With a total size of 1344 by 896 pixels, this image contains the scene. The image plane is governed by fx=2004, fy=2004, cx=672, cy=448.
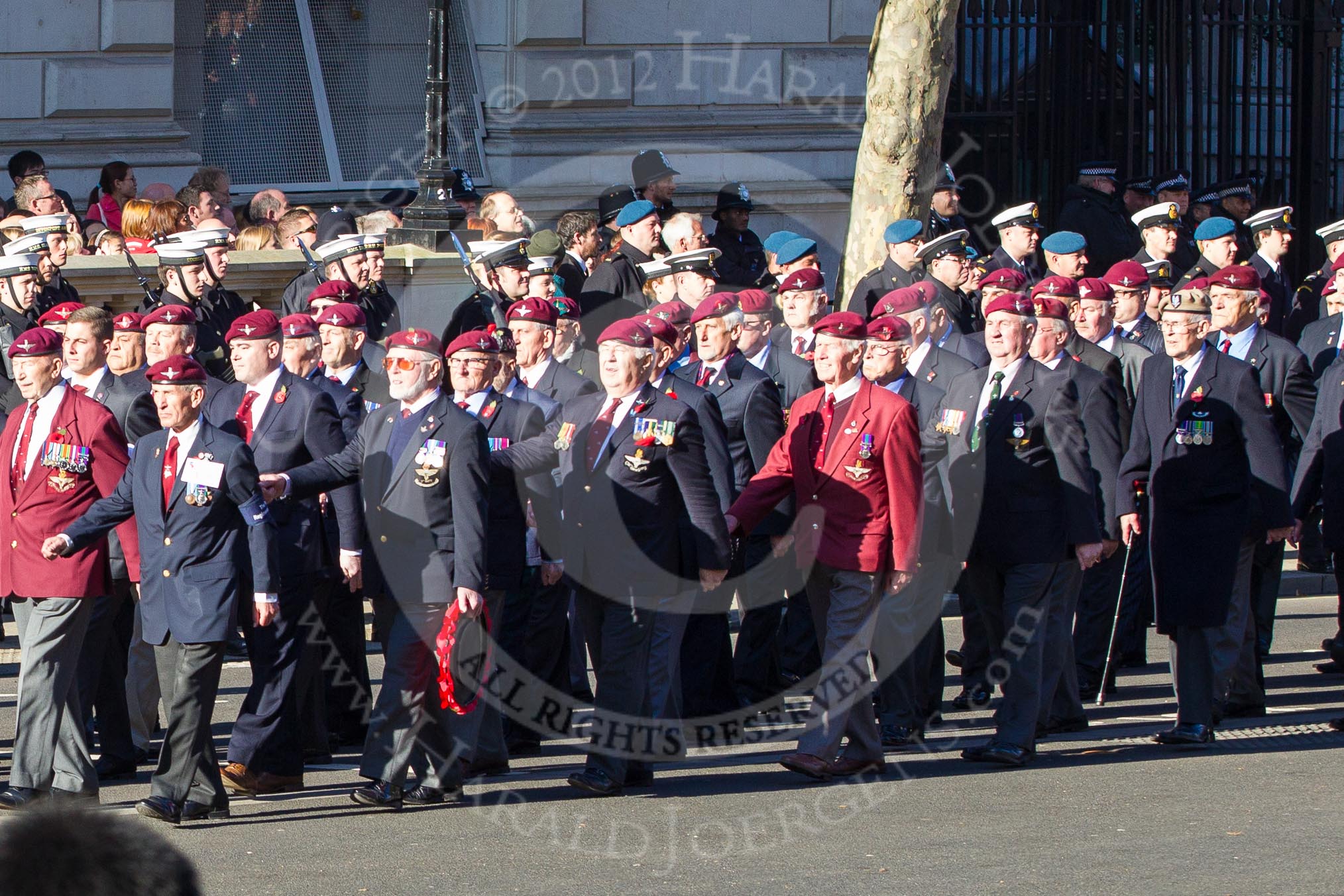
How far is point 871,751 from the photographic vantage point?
7.83m

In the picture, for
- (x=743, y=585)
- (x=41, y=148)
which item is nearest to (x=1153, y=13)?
(x=41, y=148)

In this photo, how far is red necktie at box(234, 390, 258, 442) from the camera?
7980 millimetres

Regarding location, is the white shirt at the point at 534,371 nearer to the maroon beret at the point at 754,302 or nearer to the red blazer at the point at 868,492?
the maroon beret at the point at 754,302

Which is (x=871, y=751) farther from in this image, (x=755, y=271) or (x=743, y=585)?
(x=755, y=271)

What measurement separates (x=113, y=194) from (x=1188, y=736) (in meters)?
8.86

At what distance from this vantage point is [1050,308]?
8.64 metres

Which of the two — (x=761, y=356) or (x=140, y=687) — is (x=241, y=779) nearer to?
(x=140, y=687)

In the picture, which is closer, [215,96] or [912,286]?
[912,286]

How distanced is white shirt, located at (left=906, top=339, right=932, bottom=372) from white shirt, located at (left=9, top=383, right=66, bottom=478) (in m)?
4.01

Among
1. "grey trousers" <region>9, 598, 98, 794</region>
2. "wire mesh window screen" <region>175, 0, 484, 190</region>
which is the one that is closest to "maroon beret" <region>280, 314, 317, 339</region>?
"grey trousers" <region>9, 598, 98, 794</region>

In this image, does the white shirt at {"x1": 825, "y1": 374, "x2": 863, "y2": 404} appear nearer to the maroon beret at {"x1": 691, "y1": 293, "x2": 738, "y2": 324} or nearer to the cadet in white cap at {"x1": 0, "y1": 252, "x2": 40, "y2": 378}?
the maroon beret at {"x1": 691, "y1": 293, "x2": 738, "y2": 324}

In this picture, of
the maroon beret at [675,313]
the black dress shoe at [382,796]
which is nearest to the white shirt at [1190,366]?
the maroon beret at [675,313]

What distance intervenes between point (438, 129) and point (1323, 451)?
632cm

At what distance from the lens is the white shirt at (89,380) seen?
27.7ft
